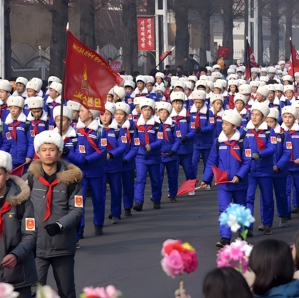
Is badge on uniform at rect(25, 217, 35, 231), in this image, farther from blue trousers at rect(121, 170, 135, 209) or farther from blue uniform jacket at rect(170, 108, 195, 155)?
blue uniform jacket at rect(170, 108, 195, 155)

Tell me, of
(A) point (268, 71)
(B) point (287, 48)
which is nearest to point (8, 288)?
(A) point (268, 71)

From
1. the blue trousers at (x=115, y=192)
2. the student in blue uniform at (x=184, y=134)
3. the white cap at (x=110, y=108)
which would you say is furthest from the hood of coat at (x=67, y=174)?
the student in blue uniform at (x=184, y=134)

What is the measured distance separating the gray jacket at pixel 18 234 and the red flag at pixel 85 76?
4.10 m

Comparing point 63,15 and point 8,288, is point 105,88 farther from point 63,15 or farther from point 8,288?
point 63,15

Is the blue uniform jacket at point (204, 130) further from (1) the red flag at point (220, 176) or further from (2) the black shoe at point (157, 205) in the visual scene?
(1) the red flag at point (220, 176)

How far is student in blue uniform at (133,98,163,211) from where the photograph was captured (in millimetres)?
14188

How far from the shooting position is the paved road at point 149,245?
9281 mm

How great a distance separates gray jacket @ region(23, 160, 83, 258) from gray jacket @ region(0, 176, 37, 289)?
2.82 ft

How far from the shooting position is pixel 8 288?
4.25 meters

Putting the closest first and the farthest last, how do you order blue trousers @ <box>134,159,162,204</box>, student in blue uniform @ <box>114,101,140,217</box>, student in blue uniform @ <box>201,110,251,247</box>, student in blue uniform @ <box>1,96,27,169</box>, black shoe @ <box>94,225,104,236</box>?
student in blue uniform @ <box>201,110,251,247</box> < black shoe @ <box>94,225,104,236</box> < student in blue uniform @ <box>114,101,140,217</box> < student in blue uniform @ <box>1,96,27,169</box> < blue trousers @ <box>134,159,162,204</box>

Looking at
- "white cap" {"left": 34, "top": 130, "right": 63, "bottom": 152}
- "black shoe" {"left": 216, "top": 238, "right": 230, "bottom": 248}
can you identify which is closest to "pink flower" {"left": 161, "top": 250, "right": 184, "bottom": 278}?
"white cap" {"left": 34, "top": 130, "right": 63, "bottom": 152}

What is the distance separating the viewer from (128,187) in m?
13.6

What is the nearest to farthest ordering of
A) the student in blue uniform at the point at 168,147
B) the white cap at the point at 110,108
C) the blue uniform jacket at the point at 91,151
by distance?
1. the blue uniform jacket at the point at 91,151
2. the white cap at the point at 110,108
3. the student in blue uniform at the point at 168,147

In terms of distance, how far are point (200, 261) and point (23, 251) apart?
13.9 feet
